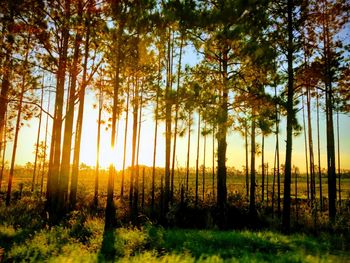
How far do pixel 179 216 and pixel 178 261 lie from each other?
9628mm

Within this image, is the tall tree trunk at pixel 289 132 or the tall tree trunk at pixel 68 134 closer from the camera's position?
the tall tree trunk at pixel 289 132

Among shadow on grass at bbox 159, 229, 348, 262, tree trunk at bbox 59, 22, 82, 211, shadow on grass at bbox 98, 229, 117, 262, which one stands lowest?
shadow on grass at bbox 98, 229, 117, 262

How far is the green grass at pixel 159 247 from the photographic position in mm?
6148

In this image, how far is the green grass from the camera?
615 cm

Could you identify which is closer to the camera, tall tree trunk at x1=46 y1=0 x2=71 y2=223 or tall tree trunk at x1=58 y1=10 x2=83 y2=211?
tall tree trunk at x1=46 y1=0 x2=71 y2=223

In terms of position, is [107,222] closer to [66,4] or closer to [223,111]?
[223,111]

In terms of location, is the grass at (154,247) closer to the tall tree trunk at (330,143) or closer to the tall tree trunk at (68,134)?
the tall tree trunk at (68,134)

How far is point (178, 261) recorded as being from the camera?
18.5 feet

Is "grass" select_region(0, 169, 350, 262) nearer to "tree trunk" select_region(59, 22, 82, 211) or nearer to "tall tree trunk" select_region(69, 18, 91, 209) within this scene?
"tree trunk" select_region(59, 22, 82, 211)

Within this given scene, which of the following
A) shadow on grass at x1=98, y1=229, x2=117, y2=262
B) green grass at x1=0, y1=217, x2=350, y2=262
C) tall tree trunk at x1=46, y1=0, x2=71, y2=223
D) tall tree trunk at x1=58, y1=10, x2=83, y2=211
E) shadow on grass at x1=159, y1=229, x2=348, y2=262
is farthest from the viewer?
tall tree trunk at x1=58, y1=10, x2=83, y2=211

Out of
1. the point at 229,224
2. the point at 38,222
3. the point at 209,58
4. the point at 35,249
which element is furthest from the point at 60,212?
the point at 209,58

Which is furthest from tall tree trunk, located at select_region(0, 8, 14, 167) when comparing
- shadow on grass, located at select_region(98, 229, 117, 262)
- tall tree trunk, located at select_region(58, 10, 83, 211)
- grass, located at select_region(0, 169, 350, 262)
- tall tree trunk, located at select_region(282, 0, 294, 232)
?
tall tree trunk, located at select_region(282, 0, 294, 232)

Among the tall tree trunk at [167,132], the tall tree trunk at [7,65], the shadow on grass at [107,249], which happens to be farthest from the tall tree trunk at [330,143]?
the tall tree trunk at [7,65]

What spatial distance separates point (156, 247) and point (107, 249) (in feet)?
4.25
